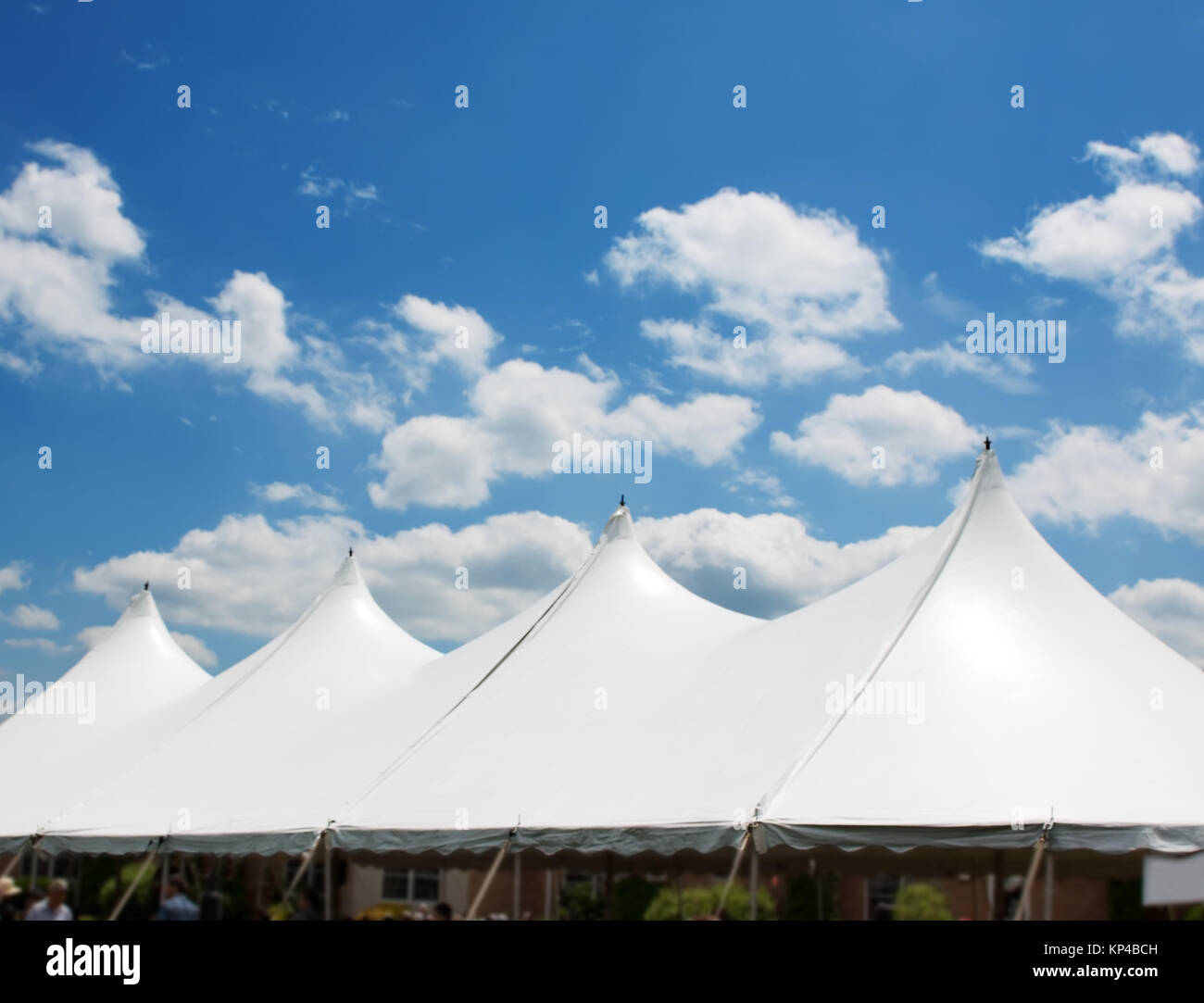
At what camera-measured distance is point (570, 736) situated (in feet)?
33.2

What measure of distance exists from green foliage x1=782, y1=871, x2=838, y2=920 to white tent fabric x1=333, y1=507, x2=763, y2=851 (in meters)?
3.52

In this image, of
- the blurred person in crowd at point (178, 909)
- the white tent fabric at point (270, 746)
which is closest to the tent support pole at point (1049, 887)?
the blurred person in crowd at point (178, 909)

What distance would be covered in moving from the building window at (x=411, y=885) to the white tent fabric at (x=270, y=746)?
17.7ft

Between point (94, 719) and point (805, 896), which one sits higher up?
point (94, 719)

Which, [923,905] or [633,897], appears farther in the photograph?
[633,897]

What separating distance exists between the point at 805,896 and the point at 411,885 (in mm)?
7232

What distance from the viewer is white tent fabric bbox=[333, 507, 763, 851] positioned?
899cm

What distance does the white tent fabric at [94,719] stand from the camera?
12.5 m

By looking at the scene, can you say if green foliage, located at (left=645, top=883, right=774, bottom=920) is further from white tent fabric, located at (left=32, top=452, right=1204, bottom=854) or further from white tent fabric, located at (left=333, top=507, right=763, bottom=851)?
white tent fabric, located at (left=32, top=452, right=1204, bottom=854)

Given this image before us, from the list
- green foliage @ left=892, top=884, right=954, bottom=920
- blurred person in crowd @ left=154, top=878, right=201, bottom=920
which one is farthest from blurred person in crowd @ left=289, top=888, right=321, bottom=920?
green foliage @ left=892, top=884, right=954, bottom=920

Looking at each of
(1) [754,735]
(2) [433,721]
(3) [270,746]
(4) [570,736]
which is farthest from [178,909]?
(3) [270,746]

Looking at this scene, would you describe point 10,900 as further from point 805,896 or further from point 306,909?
point 805,896

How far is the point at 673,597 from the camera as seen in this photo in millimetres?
12734
